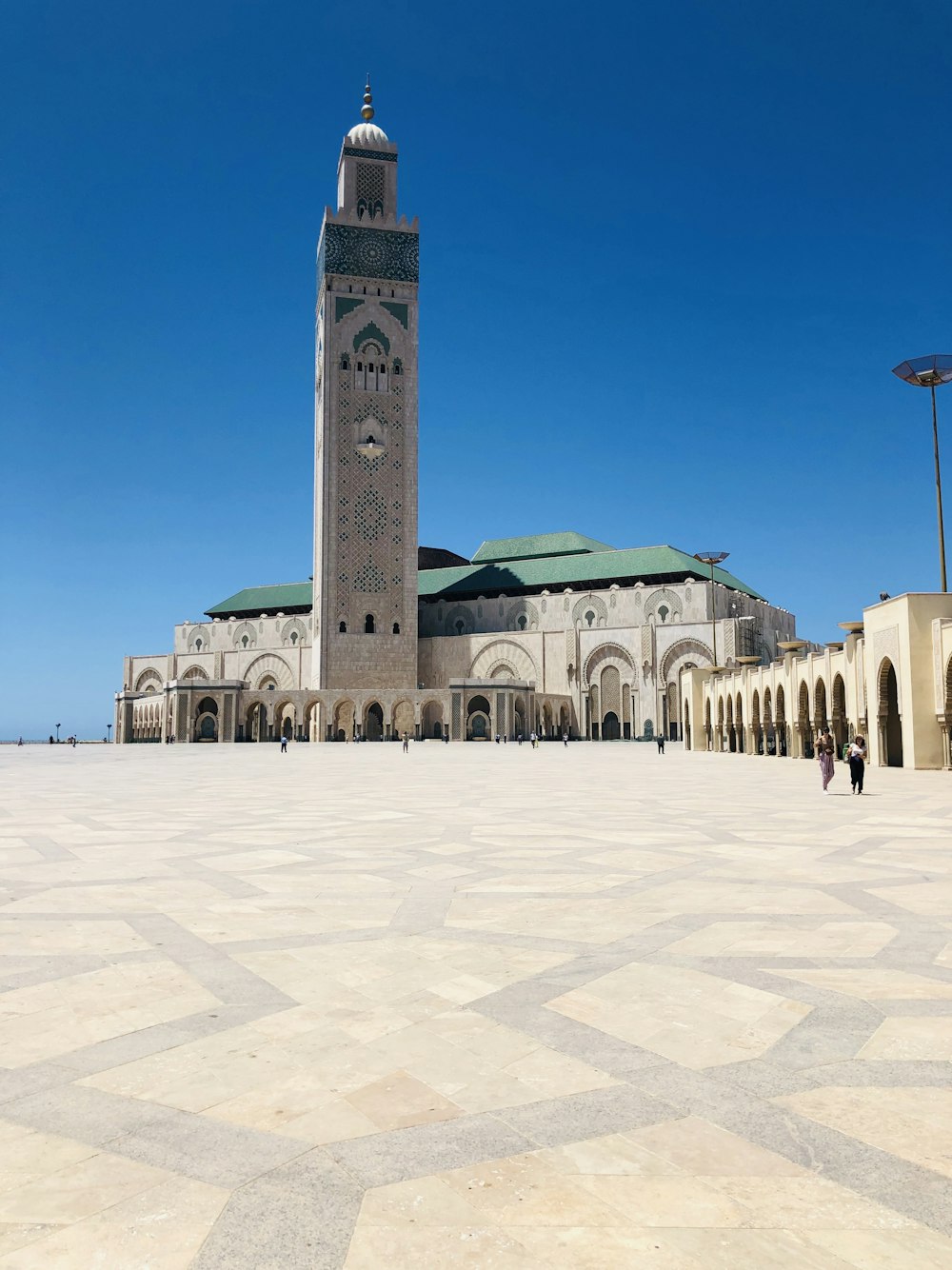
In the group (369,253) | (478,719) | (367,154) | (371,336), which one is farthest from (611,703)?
(367,154)

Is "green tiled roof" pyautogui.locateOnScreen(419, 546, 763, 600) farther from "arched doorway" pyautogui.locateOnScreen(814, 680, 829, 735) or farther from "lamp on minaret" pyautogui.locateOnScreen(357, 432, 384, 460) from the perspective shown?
"arched doorway" pyautogui.locateOnScreen(814, 680, 829, 735)

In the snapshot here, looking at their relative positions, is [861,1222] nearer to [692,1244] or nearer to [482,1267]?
[692,1244]

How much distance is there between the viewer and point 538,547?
258 ft

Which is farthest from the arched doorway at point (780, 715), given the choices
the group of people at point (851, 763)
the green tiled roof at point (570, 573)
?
the green tiled roof at point (570, 573)

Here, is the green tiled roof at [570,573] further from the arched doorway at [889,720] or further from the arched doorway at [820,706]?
the arched doorway at [889,720]

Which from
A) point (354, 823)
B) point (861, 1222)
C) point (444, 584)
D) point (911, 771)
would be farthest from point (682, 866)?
point (444, 584)

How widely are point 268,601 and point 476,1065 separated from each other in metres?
81.4

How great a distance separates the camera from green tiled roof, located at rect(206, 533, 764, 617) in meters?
67.9

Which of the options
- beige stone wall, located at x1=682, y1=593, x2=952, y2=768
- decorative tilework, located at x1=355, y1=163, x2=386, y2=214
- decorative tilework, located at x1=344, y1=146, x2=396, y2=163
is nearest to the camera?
beige stone wall, located at x1=682, y1=593, x2=952, y2=768

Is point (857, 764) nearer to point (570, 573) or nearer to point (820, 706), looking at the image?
point (820, 706)

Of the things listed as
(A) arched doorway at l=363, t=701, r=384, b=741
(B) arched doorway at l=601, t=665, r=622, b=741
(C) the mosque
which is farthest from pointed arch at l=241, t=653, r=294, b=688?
(B) arched doorway at l=601, t=665, r=622, b=741

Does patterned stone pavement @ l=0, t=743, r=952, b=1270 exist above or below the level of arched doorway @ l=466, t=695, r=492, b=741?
below

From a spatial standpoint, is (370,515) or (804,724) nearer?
(804,724)

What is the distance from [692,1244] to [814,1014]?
5.91ft
